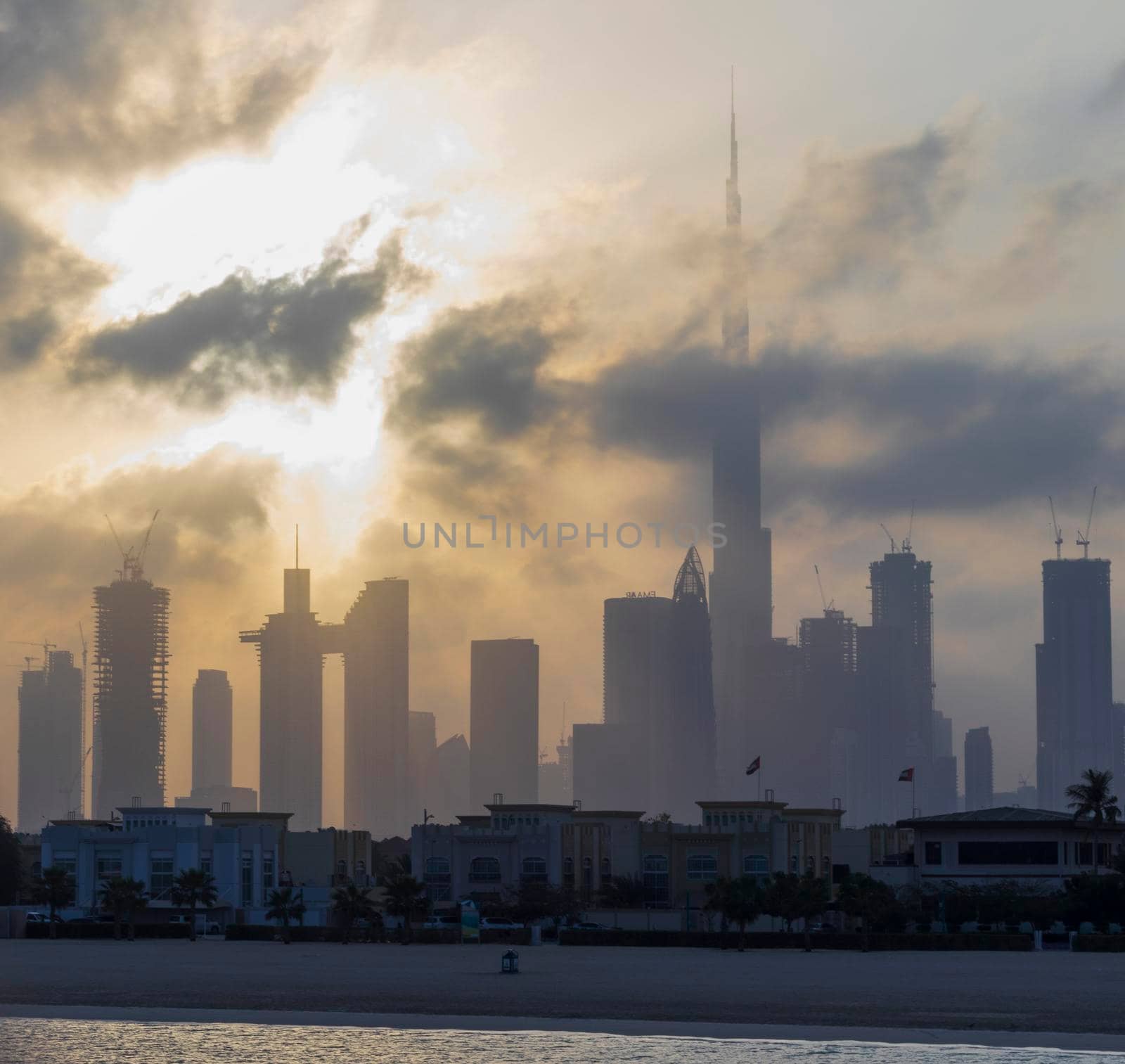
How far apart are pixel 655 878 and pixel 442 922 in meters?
21.6

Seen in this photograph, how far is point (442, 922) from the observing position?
530 feet

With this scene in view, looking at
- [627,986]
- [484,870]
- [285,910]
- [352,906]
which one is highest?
[484,870]

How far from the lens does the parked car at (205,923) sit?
160 metres

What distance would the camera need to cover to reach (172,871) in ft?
563

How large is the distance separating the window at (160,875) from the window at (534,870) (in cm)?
3266

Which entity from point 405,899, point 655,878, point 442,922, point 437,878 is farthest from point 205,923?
point 655,878

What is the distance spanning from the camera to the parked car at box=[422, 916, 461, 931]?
151 m

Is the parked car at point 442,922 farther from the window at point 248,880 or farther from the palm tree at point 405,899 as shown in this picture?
the window at point 248,880

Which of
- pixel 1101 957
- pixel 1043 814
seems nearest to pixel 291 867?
pixel 1043 814

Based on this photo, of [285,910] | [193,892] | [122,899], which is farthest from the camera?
[193,892]

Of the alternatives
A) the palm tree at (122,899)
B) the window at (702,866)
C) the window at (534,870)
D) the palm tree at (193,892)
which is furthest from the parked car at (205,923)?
the window at (702,866)

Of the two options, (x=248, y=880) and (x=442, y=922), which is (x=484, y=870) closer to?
(x=442, y=922)

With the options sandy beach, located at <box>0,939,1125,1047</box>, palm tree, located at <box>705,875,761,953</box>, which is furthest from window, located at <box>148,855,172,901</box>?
palm tree, located at <box>705,875,761,953</box>

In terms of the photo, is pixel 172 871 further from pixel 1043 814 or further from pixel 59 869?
pixel 1043 814
